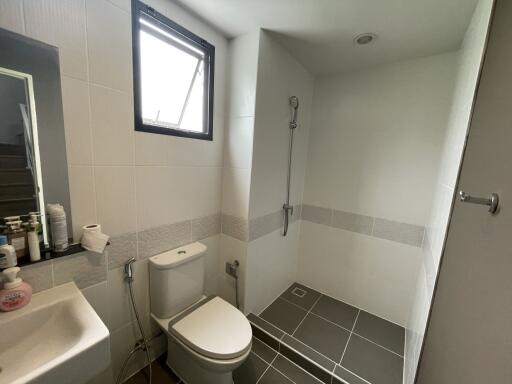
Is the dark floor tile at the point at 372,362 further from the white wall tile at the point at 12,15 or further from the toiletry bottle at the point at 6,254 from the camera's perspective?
the white wall tile at the point at 12,15

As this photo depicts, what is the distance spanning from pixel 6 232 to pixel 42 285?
259 mm

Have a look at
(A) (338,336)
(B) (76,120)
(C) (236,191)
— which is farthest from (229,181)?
(A) (338,336)

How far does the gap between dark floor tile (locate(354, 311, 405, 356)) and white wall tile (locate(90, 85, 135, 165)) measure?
2.14 metres

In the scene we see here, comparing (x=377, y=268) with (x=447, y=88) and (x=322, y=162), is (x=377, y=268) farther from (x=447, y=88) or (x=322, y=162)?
(x=447, y=88)

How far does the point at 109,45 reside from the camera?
1001 millimetres

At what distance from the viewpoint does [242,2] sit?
3.81 feet

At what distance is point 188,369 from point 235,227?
0.92m

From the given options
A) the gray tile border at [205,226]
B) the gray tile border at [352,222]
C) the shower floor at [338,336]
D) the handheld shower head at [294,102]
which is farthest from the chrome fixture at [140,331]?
the gray tile border at [352,222]

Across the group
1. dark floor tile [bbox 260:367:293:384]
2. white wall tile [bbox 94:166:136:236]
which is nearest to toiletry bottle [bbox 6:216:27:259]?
white wall tile [bbox 94:166:136:236]

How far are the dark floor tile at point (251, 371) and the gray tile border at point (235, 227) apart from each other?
2.76 ft

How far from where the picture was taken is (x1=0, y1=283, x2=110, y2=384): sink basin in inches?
25.3

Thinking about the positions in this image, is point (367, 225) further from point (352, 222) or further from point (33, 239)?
point (33, 239)

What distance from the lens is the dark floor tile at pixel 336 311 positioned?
1846 millimetres

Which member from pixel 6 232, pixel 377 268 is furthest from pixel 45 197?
pixel 377 268
